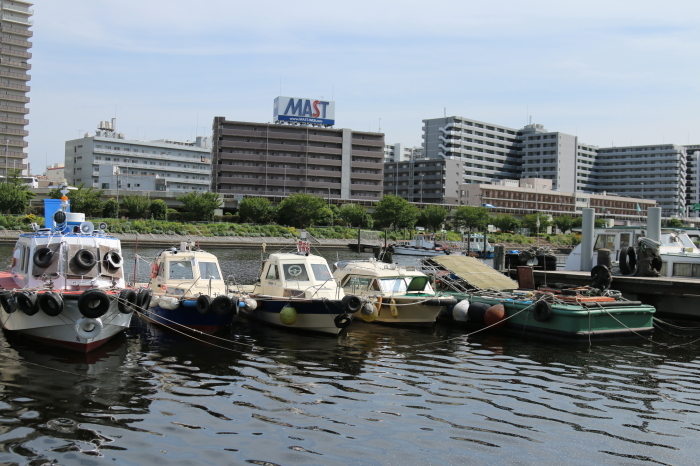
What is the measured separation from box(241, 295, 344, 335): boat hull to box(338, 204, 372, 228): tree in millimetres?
100895

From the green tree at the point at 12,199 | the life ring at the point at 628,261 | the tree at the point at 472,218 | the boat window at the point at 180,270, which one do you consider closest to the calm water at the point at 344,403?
the boat window at the point at 180,270

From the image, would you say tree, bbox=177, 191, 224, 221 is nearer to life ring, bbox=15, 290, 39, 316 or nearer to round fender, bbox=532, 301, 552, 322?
round fender, bbox=532, 301, 552, 322

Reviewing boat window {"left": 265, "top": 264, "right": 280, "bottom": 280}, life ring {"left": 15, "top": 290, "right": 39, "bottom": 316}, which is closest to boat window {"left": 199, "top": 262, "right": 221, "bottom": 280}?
boat window {"left": 265, "top": 264, "right": 280, "bottom": 280}

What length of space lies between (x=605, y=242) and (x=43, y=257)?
27.3m

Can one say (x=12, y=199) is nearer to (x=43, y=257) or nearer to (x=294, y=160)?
(x=294, y=160)

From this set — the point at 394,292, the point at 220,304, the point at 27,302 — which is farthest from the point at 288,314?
the point at 27,302

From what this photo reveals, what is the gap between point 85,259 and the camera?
20094 millimetres

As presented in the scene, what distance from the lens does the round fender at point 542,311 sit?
2217cm

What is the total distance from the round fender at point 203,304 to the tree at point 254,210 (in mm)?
96536

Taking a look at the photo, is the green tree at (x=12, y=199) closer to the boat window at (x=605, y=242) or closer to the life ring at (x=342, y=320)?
the boat window at (x=605, y=242)

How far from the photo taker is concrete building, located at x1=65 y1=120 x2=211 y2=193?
138875 mm

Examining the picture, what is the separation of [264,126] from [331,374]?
131 metres

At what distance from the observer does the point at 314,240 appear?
4173 inches

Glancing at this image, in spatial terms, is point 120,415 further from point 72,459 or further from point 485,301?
point 485,301
